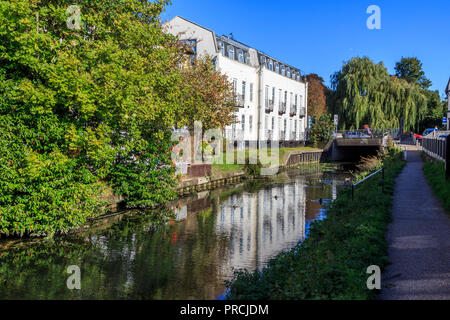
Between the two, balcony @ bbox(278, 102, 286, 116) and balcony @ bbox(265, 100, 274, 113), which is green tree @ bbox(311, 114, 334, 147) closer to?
balcony @ bbox(278, 102, 286, 116)

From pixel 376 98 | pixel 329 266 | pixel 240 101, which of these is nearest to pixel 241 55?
pixel 240 101

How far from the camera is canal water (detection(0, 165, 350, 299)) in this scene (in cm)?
918

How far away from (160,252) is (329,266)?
6084mm

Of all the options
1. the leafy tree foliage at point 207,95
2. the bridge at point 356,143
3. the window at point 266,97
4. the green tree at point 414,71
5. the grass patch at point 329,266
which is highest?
the green tree at point 414,71

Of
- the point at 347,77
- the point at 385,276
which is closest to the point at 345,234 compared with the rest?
the point at 385,276

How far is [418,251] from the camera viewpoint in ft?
27.5

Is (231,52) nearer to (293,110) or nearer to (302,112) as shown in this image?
(293,110)

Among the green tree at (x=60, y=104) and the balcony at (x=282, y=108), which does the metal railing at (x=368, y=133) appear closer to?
the balcony at (x=282, y=108)

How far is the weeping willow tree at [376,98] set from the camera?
45.1 meters

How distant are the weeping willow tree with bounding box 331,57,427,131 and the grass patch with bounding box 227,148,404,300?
3570cm

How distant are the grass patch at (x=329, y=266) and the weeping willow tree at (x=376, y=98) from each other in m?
35.7

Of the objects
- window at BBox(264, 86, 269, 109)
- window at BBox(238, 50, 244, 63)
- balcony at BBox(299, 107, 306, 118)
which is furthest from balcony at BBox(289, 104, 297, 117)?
window at BBox(238, 50, 244, 63)

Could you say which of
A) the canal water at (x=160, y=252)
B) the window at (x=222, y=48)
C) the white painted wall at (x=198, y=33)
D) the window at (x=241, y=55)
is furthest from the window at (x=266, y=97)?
the canal water at (x=160, y=252)

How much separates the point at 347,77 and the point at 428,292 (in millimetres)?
42524
